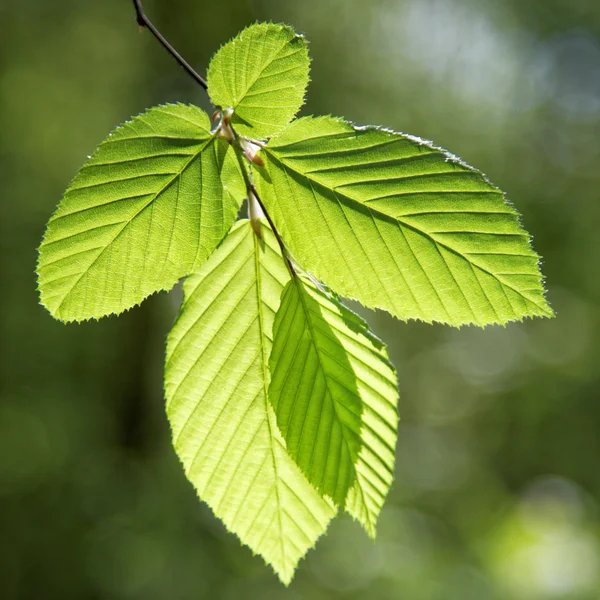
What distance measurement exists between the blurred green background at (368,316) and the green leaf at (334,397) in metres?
5.97

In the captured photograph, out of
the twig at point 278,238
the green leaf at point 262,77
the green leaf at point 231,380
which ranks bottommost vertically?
the green leaf at point 231,380

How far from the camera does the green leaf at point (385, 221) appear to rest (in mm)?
565

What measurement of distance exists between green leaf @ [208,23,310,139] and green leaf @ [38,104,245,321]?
4cm

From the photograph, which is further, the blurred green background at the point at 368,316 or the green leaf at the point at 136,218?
the blurred green background at the point at 368,316

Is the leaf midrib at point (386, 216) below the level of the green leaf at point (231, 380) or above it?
above

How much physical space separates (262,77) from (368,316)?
6.09m

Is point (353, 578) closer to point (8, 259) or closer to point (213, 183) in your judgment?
point (8, 259)

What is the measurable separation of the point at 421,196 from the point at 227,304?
23 cm

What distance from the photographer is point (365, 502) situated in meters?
0.66

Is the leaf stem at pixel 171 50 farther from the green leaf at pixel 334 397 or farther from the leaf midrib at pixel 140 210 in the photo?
the green leaf at pixel 334 397

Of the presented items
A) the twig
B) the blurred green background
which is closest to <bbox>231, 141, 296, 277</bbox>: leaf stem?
the twig

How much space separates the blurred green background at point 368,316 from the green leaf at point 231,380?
19.4 feet

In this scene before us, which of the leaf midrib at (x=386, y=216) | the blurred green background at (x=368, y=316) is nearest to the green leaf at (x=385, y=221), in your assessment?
the leaf midrib at (x=386, y=216)

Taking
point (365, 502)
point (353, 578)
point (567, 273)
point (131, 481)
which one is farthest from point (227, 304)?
point (567, 273)
